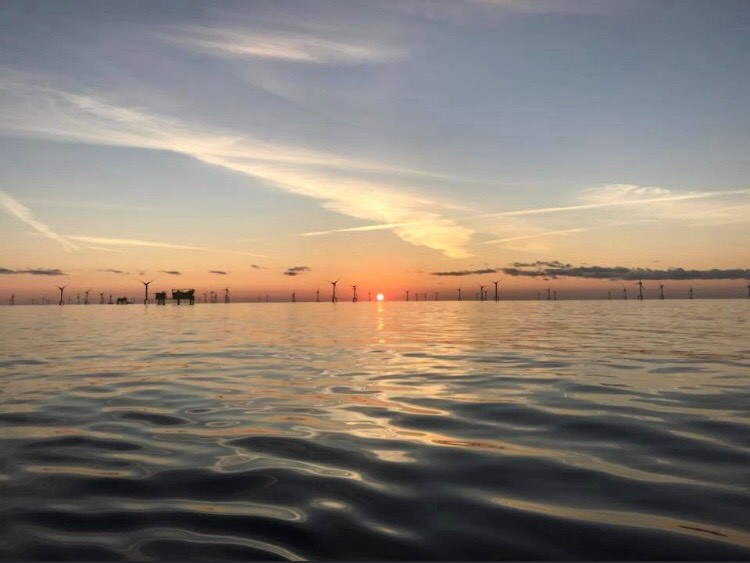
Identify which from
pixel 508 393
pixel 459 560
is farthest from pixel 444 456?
pixel 508 393

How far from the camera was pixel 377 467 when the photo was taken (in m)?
9.15

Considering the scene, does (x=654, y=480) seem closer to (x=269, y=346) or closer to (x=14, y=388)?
(x=14, y=388)

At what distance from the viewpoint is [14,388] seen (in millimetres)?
17922

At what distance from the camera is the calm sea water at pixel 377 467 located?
6301mm

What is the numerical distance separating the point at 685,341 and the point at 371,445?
105 feet

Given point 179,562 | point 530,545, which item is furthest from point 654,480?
point 179,562

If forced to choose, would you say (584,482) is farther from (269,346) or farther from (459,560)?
(269,346)

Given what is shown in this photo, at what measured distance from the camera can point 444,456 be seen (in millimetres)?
9883

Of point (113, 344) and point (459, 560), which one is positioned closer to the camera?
point (459, 560)

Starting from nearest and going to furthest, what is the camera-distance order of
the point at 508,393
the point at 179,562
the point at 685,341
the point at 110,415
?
the point at 179,562
the point at 110,415
the point at 508,393
the point at 685,341

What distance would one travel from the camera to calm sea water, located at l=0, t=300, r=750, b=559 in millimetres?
6301

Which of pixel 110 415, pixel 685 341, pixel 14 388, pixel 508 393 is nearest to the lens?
pixel 110 415

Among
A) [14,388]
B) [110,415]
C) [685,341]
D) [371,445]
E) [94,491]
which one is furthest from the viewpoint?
[685,341]

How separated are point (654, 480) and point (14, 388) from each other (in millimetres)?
19152
